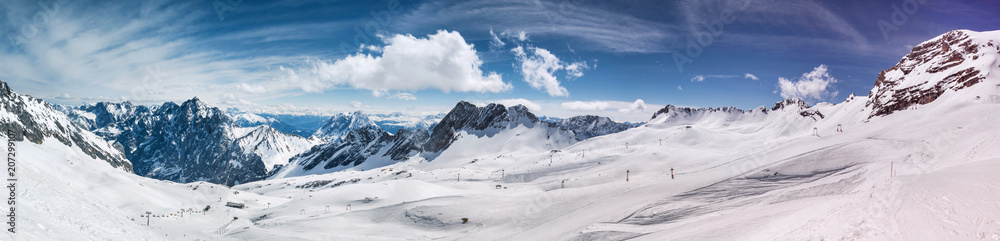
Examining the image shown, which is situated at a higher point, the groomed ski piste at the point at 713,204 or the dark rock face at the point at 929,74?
the dark rock face at the point at 929,74

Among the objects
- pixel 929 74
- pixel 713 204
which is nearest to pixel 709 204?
pixel 713 204

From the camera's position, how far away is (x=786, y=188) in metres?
29.0

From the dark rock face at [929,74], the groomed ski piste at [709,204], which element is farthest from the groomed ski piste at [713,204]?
the dark rock face at [929,74]

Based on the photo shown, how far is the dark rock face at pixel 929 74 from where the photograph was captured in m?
82.0

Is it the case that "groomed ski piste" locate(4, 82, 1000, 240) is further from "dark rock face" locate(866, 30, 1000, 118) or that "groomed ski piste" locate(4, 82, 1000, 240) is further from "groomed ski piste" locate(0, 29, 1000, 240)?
"dark rock face" locate(866, 30, 1000, 118)

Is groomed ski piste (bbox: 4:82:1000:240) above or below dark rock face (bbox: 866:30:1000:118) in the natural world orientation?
below

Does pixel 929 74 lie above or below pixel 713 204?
above

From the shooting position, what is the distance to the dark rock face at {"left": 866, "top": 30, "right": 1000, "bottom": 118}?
3228 inches

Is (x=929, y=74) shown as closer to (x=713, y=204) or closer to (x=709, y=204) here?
(x=713, y=204)

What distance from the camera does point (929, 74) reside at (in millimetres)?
94938

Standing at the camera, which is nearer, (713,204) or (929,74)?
(713,204)

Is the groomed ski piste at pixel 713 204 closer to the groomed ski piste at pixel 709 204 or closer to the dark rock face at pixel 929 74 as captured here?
the groomed ski piste at pixel 709 204

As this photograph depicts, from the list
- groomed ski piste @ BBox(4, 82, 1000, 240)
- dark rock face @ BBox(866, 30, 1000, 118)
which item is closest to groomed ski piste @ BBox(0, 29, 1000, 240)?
groomed ski piste @ BBox(4, 82, 1000, 240)

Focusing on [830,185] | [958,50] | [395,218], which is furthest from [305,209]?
[958,50]
